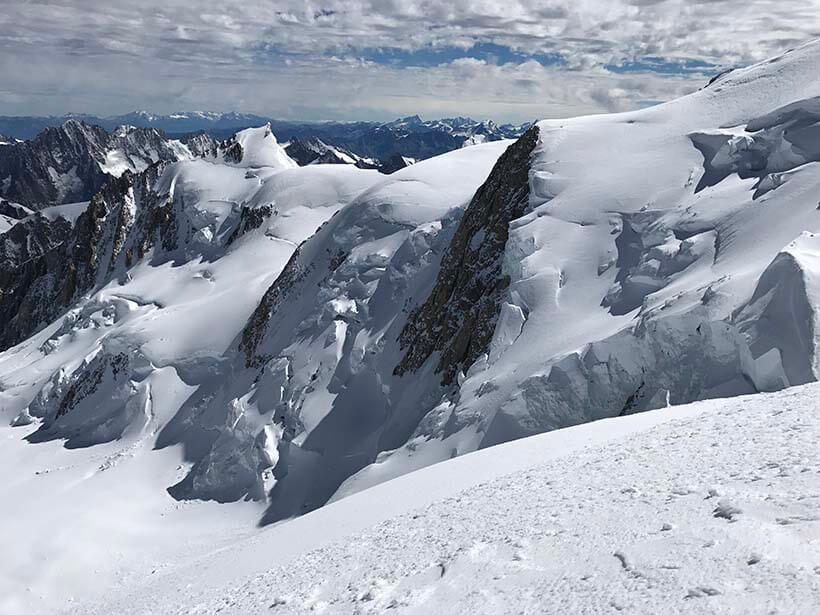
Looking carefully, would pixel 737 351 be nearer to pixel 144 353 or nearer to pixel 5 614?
pixel 5 614

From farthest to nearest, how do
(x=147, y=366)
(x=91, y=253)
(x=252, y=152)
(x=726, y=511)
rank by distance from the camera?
(x=252, y=152), (x=91, y=253), (x=147, y=366), (x=726, y=511)

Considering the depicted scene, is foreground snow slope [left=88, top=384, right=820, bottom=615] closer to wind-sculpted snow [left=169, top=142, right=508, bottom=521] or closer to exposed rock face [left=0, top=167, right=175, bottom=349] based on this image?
wind-sculpted snow [left=169, top=142, right=508, bottom=521]

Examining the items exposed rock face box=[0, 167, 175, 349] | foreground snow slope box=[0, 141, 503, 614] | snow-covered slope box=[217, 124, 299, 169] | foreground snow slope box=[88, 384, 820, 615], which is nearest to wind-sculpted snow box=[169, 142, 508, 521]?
foreground snow slope box=[0, 141, 503, 614]

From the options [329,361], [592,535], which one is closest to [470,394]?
[329,361]

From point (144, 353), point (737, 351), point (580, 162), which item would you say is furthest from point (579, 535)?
point (144, 353)

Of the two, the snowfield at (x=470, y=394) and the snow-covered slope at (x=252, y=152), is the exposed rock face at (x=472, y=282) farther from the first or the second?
the snow-covered slope at (x=252, y=152)

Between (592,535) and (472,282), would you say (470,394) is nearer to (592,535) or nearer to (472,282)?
(472,282)
